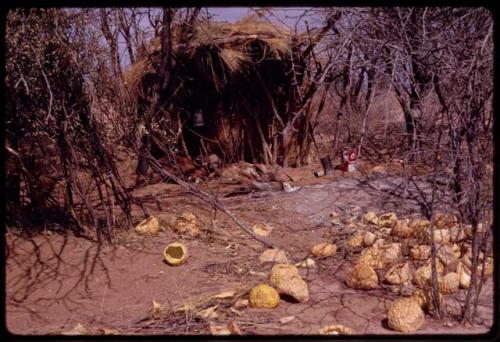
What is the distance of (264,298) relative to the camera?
4191mm

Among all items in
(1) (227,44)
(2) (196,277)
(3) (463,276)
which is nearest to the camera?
(3) (463,276)

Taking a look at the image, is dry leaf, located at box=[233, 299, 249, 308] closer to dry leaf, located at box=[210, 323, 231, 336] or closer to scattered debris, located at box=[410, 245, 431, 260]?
dry leaf, located at box=[210, 323, 231, 336]

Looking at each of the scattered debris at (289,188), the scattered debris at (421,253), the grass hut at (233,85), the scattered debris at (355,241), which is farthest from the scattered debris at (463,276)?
the grass hut at (233,85)

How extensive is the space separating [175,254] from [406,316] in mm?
2655

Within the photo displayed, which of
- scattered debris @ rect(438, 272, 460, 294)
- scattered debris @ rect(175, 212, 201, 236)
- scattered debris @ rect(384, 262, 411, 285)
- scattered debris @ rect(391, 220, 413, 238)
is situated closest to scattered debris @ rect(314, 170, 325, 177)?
scattered debris @ rect(175, 212, 201, 236)

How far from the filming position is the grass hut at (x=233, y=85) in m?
9.48

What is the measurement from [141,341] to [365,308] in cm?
176

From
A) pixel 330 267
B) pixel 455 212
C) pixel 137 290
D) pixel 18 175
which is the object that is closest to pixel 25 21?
pixel 18 175

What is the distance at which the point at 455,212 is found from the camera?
5.13 meters

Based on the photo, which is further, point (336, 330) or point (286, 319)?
point (286, 319)

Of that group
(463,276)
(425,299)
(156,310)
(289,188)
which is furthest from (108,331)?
(289,188)

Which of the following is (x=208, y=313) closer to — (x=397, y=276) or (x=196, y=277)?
(x=196, y=277)

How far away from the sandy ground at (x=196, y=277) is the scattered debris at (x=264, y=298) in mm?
50

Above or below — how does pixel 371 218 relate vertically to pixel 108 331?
below
